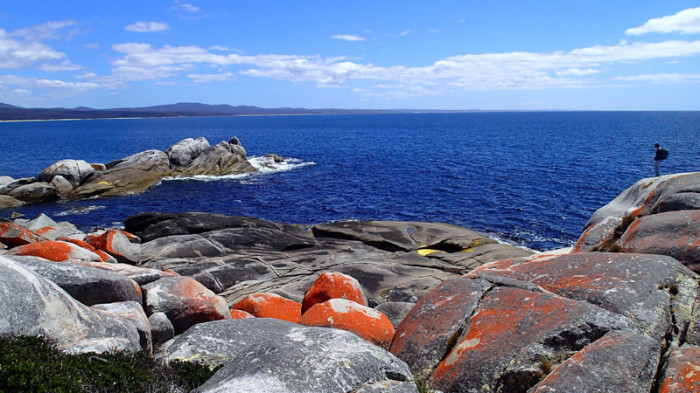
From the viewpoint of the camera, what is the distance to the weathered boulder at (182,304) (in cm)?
1146

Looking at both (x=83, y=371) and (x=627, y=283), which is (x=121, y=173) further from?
(x=627, y=283)

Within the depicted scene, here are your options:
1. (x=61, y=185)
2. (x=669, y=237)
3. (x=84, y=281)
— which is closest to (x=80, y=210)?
(x=61, y=185)

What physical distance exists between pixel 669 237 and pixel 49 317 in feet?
40.6

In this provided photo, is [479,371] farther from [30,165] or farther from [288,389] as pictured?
[30,165]

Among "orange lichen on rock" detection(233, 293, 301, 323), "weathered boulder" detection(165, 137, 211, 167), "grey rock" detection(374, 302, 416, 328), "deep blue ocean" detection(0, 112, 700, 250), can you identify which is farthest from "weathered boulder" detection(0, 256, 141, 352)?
"weathered boulder" detection(165, 137, 211, 167)

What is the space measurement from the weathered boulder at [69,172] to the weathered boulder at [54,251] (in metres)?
37.4

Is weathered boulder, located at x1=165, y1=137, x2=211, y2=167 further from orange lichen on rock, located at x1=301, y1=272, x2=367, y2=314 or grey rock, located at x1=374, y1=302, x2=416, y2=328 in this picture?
grey rock, located at x1=374, y1=302, x2=416, y2=328

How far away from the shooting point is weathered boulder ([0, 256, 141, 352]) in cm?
748

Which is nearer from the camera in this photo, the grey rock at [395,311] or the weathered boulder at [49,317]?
the weathered boulder at [49,317]

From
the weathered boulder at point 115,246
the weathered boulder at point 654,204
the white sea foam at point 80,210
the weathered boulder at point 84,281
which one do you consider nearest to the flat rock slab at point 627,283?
the weathered boulder at point 654,204

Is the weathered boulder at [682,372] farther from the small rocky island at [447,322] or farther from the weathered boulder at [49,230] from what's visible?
the weathered boulder at [49,230]

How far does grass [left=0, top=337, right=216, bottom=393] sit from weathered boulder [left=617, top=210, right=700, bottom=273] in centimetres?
941

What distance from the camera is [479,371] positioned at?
7.25 meters

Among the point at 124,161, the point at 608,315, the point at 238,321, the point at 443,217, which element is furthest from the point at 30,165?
the point at 608,315
